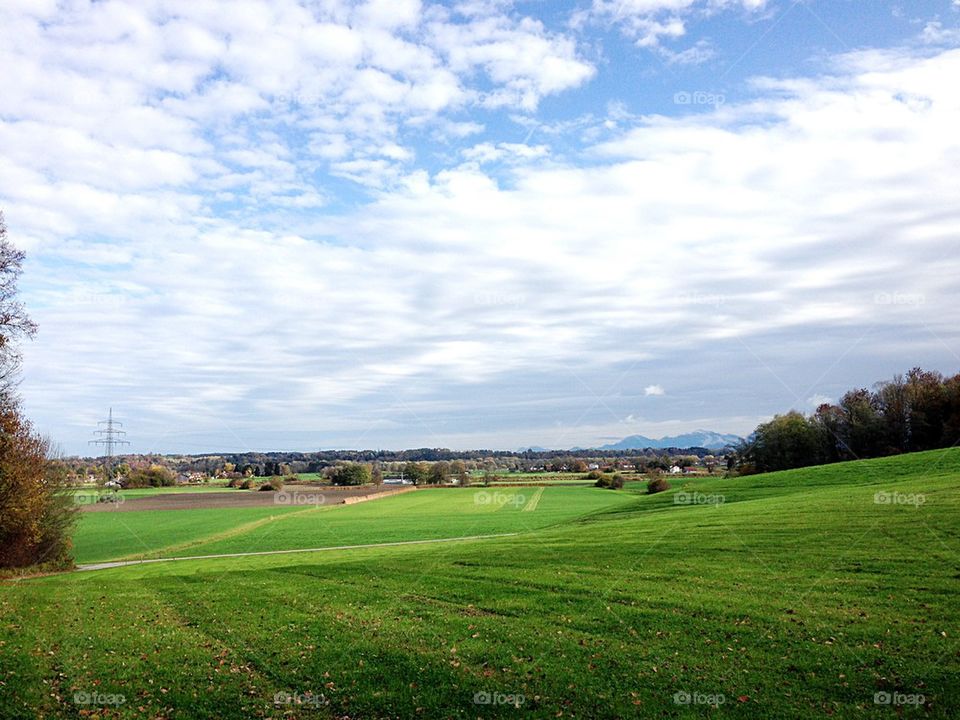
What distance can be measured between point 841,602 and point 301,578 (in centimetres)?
1972

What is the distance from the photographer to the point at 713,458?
531 ft

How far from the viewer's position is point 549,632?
1717cm

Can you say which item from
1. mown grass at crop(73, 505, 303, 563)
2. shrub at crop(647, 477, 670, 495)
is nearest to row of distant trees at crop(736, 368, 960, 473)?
shrub at crop(647, 477, 670, 495)

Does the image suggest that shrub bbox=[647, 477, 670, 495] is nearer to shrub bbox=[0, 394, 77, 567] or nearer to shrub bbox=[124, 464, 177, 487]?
shrub bbox=[0, 394, 77, 567]

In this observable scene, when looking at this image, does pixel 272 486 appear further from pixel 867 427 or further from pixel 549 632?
pixel 549 632

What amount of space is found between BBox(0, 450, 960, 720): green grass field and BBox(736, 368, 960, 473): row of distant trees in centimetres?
5893

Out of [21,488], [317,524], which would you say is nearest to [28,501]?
[21,488]

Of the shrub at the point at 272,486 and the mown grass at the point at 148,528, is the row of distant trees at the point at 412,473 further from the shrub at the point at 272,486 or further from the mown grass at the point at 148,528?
the mown grass at the point at 148,528

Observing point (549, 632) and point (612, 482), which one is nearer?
point (549, 632)

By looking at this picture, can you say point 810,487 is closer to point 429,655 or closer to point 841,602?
point 841,602

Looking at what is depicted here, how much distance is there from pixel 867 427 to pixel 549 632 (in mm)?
82177

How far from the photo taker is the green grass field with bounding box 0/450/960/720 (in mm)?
13484

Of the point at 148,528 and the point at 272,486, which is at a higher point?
the point at 272,486

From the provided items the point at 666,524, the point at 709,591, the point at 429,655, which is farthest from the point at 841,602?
the point at 666,524
